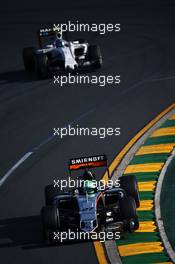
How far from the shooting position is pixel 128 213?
24.2m

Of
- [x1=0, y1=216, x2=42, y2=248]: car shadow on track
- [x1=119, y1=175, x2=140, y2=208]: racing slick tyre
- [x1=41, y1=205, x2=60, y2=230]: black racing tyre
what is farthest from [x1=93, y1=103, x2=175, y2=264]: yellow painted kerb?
[x1=119, y1=175, x2=140, y2=208]: racing slick tyre

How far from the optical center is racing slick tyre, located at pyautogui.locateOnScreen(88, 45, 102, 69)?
40.2 metres

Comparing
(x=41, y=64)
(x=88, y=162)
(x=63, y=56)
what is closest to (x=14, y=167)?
(x=88, y=162)

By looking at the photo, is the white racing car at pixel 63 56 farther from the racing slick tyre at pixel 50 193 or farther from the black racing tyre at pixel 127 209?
the black racing tyre at pixel 127 209

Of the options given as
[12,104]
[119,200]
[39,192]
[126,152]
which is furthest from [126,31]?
[119,200]

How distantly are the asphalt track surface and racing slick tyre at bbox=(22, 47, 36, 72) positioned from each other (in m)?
0.48

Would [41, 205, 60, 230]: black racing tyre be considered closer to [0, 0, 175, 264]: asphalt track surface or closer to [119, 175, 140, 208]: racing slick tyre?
[0, 0, 175, 264]: asphalt track surface

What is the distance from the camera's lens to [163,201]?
26672 millimetres

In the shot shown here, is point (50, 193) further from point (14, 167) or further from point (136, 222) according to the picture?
point (14, 167)

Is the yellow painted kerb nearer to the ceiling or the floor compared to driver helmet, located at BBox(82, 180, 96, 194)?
nearer to the floor

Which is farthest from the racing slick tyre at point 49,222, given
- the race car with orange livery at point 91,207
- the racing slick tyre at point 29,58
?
the racing slick tyre at point 29,58

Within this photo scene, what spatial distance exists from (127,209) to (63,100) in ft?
46.1

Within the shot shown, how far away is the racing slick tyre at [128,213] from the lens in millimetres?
24203

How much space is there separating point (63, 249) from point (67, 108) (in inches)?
523
